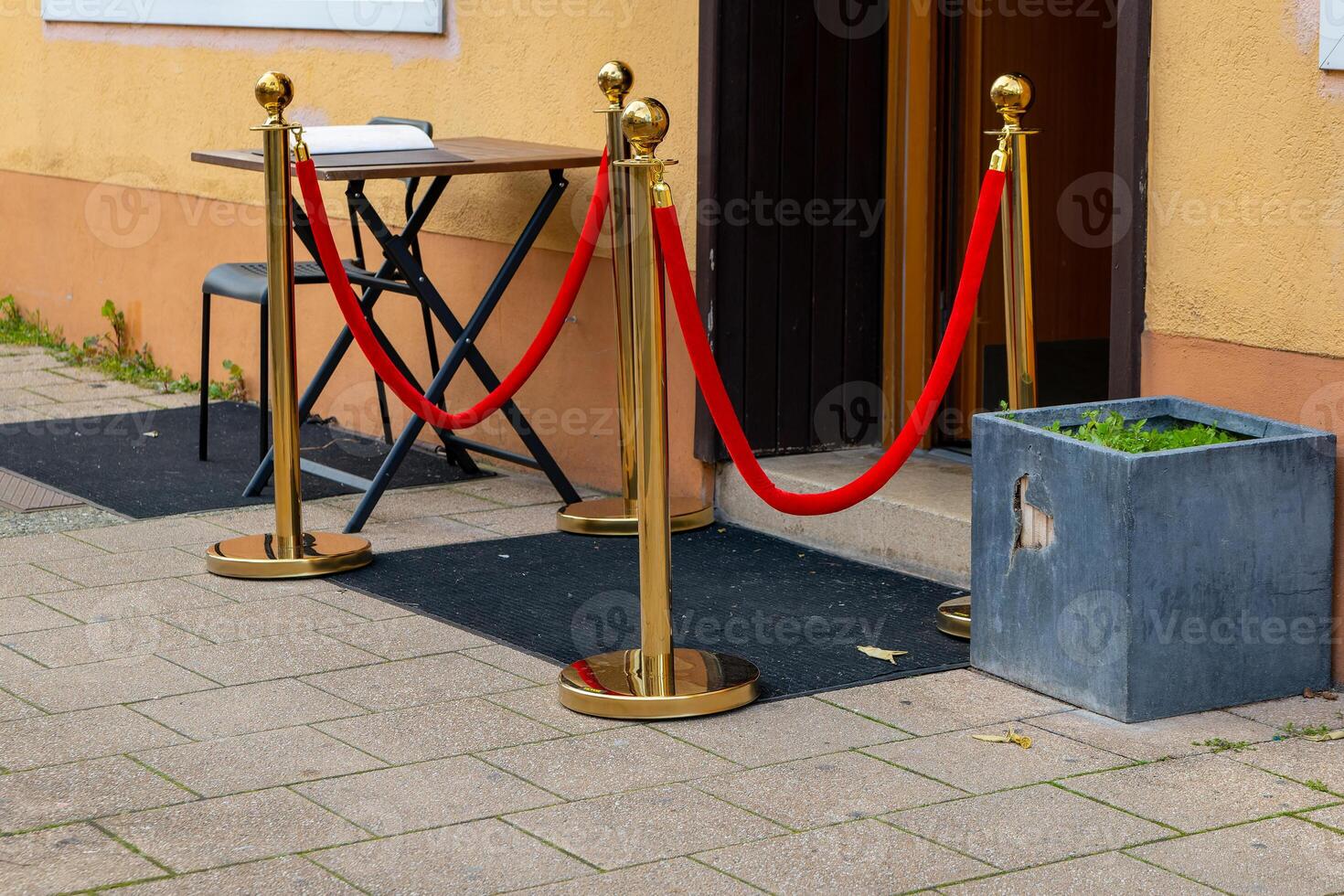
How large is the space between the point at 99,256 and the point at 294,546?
4.16 meters

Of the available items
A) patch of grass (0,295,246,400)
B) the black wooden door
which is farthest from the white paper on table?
patch of grass (0,295,246,400)

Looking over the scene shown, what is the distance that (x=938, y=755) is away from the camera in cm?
377

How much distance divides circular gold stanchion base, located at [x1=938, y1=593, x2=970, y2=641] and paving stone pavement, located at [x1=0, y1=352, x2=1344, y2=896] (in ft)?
0.93

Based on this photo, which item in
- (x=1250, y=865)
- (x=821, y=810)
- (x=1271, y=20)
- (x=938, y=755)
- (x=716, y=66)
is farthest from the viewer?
(x=716, y=66)

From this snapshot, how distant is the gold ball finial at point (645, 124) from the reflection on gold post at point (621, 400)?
129 centimetres

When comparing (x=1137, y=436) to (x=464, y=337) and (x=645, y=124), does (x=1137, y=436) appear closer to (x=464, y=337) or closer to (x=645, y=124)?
(x=645, y=124)

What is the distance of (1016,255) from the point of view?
4531 mm

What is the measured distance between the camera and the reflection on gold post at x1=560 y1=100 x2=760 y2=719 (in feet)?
13.0

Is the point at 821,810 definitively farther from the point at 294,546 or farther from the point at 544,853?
the point at 294,546

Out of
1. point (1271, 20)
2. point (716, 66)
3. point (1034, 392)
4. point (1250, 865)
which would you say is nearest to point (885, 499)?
point (1034, 392)

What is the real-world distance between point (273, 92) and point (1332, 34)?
107 inches

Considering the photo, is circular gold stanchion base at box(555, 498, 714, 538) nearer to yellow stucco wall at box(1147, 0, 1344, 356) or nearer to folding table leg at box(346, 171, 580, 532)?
folding table leg at box(346, 171, 580, 532)

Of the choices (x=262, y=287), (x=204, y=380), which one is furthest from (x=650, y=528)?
(x=204, y=380)

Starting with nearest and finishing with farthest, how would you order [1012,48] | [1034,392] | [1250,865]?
[1250,865] → [1034,392] → [1012,48]
